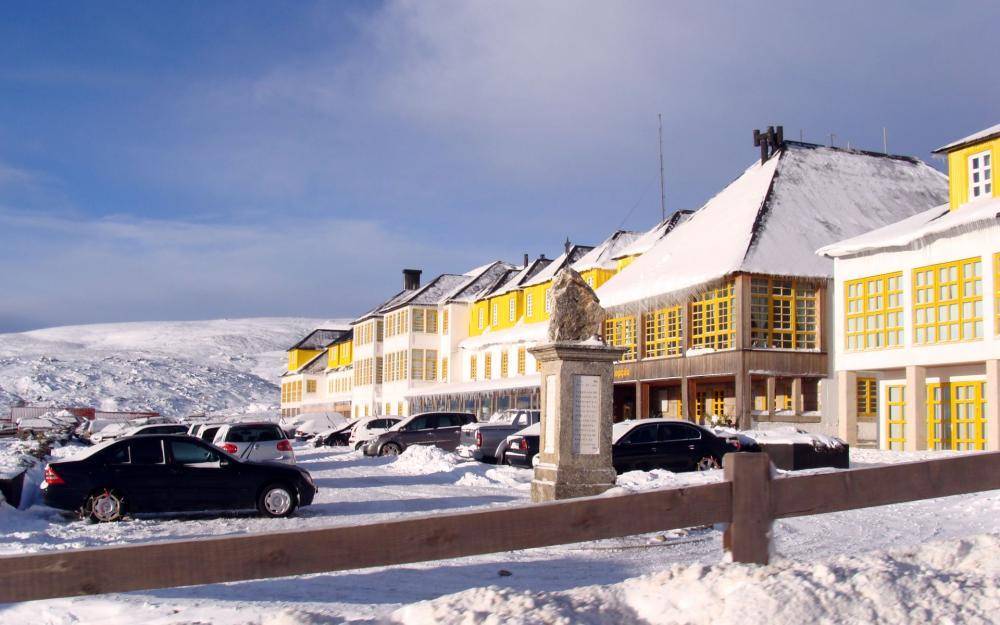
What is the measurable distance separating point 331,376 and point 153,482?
234 feet

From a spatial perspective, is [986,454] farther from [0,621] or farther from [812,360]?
[812,360]

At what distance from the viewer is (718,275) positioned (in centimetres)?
3347

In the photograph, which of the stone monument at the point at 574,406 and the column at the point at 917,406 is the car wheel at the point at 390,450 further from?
the stone monument at the point at 574,406

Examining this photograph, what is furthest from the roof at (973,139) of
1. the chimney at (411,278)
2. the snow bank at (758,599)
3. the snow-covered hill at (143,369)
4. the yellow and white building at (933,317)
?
the snow-covered hill at (143,369)

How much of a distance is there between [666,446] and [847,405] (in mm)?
12980

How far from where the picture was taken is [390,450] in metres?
32.3

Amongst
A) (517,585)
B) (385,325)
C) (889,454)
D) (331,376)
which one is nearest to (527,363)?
(385,325)

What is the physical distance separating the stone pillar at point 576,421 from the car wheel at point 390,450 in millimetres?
18104

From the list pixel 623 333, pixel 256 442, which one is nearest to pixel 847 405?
pixel 623 333

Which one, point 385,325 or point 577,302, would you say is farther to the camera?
point 385,325

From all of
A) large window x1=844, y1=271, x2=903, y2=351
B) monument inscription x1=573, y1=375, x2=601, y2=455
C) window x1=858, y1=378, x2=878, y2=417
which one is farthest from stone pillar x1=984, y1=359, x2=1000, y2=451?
monument inscription x1=573, y1=375, x2=601, y2=455

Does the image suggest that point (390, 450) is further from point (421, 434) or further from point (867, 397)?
point (867, 397)

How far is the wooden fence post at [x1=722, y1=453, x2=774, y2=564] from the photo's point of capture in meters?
5.48

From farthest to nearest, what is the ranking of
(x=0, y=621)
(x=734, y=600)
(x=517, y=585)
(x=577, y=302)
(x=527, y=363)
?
(x=527, y=363), (x=577, y=302), (x=517, y=585), (x=0, y=621), (x=734, y=600)
